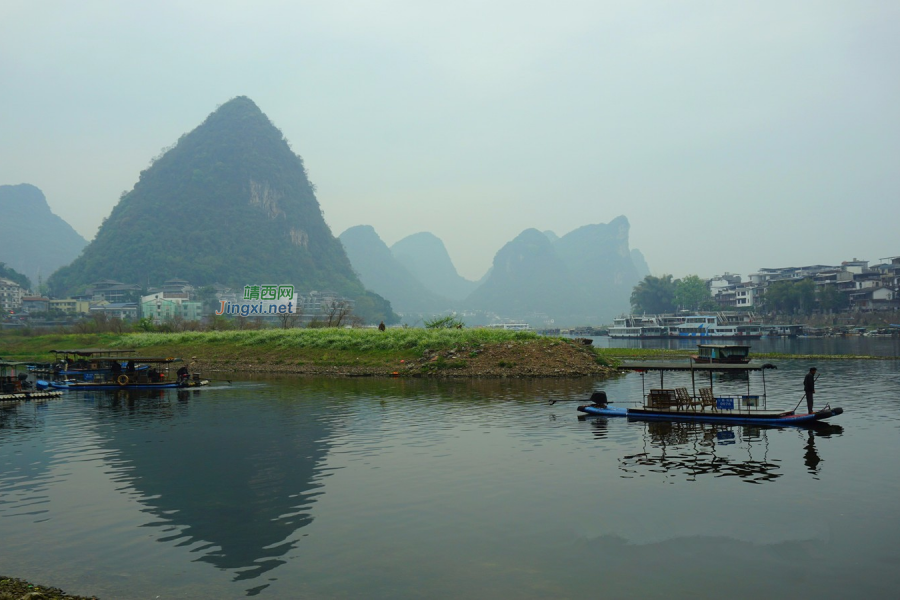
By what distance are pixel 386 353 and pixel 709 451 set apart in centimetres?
3852

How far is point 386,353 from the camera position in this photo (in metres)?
58.8

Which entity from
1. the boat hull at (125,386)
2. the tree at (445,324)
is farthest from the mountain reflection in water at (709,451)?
the tree at (445,324)

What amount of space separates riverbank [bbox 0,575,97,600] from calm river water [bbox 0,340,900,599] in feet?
1.27

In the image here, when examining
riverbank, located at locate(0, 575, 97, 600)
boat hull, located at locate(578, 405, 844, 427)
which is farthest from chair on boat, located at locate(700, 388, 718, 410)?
riverbank, located at locate(0, 575, 97, 600)

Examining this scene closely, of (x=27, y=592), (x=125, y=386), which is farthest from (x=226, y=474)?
(x=125, y=386)

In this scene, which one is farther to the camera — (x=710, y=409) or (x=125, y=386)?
(x=125, y=386)

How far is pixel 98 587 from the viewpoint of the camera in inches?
495

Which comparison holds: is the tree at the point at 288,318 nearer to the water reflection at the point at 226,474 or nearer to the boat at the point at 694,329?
the water reflection at the point at 226,474

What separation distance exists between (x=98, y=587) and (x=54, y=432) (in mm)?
21104

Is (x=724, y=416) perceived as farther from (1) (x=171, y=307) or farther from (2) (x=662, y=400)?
(1) (x=171, y=307)

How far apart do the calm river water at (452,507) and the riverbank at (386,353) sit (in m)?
20.8

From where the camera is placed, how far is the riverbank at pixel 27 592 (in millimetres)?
11656

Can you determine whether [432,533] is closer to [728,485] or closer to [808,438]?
[728,485]

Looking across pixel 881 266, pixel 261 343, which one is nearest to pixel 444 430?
pixel 261 343
